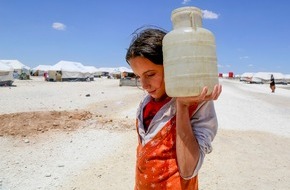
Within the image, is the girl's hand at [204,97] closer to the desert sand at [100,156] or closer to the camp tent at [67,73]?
the desert sand at [100,156]

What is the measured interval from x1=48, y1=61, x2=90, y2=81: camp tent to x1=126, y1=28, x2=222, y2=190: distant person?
51.9 metres

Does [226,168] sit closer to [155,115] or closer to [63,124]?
[155,115]

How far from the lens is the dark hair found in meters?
1.71

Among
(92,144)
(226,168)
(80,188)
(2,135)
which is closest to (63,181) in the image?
(80,188)

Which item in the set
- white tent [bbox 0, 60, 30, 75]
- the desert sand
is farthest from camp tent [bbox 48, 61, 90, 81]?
the desert sand

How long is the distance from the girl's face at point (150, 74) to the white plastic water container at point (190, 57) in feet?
0.66

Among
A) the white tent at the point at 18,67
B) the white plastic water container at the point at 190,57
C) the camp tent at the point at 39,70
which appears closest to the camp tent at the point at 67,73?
the white tent at the point at 18,67

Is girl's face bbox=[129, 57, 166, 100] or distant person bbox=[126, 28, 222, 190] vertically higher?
girl's face bbox=[129, 57, 166, 100]

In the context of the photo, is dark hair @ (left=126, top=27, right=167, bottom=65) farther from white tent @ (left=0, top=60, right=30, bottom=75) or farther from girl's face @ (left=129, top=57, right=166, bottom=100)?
white tent @ (left=0, top=60, right=30, bottom=75)

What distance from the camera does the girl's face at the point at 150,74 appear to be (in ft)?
5.65

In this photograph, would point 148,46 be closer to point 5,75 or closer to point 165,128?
point 165,128

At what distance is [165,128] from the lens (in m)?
1.72

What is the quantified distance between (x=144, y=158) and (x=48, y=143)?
232 inches

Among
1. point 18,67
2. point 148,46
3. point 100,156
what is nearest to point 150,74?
point 148,46
